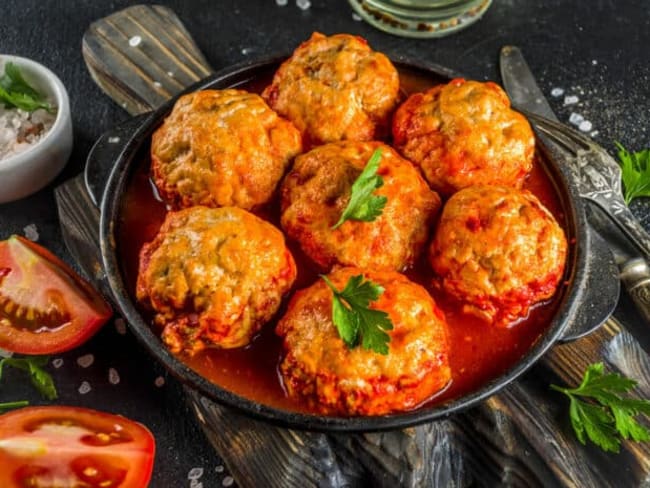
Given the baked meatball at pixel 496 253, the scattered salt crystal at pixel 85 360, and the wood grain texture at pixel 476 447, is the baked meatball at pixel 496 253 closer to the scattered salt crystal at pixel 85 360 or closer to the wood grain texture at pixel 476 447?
the wood grain texture at pixel 476 447

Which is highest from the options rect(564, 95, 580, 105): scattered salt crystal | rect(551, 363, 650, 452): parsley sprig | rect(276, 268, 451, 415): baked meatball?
rect(276, 268, 451, 415): baked meatball

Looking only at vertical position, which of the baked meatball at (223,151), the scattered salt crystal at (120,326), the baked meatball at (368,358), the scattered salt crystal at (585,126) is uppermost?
the baked meatball at (223,151)

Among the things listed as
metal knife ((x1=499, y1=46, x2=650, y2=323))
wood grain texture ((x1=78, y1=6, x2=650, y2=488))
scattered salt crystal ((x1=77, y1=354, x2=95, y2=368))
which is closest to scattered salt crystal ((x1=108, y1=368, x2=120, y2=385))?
scattered salt crystal ((x1=77, y1=354, x2=95, y2=368))

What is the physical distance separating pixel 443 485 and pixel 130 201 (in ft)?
4.54

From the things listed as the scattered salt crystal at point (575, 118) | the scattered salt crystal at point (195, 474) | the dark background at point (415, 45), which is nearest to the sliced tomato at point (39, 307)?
the dark background at point (415, 45)

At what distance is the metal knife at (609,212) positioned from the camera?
321cm

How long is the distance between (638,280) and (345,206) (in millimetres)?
1340

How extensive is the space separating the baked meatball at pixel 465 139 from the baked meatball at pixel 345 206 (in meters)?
0.09

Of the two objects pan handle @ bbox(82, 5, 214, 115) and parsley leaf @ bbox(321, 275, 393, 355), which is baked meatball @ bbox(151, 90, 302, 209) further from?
pan handle @ bbox(82, 5, 214, 115)

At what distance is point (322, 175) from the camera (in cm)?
250

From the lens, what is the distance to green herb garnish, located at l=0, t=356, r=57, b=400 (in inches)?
119

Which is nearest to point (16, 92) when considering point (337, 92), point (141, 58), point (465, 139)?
point (141, 58)

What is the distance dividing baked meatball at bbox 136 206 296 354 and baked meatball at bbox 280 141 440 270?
0.11 meters

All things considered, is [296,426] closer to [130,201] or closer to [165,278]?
[165,278]
